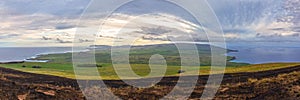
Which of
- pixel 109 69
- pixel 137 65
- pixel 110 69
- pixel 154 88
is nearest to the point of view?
pixel 154 88

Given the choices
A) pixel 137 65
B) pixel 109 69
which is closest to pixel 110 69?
pixel 109 69

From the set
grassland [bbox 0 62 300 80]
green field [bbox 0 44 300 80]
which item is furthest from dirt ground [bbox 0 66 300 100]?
green field [bbox 0 44 300 80]

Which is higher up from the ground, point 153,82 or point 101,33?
point 101,33

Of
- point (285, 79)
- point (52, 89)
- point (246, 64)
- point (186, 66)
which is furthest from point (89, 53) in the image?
point (285, 79)

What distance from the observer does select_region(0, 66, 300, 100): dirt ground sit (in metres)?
20.2

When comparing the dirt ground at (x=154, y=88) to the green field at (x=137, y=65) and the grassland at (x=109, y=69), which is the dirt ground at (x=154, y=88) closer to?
the grassland at (x=109, y=69)

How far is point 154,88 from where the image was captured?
830 inches

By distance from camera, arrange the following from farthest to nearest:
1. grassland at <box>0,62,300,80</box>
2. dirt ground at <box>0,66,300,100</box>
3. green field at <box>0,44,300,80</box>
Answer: green field at <box>0,44,300,80</box>, grassland at <box>0,62,300,80</box>, dirt ground at <box>0,66,300,100</box>

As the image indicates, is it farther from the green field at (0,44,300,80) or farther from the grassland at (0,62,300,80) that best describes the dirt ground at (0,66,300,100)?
the green field at (0,44,300,80)

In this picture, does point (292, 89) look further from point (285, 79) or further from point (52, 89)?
point (52, 89)

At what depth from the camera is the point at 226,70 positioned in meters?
22.5

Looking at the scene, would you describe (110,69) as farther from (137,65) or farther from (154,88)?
(154,88)

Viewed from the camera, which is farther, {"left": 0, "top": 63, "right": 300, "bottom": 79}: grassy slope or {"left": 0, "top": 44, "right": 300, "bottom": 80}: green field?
{"left": 0, "top": 44, "right": 300, "bottom": 80}: green field

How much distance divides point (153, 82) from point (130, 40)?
2.94 meters
